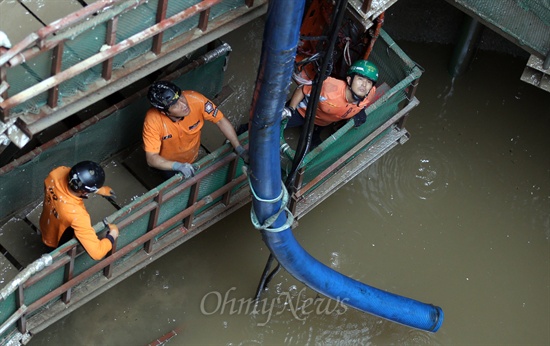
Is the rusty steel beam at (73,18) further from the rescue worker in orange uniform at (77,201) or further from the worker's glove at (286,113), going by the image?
the worker's glove at (286,113)

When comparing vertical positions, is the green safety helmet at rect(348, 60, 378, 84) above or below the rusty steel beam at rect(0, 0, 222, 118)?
below

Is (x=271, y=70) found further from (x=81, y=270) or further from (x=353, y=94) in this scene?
(x=81, y=270)

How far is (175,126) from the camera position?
12219 mm

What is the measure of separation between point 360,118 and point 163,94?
2.15m

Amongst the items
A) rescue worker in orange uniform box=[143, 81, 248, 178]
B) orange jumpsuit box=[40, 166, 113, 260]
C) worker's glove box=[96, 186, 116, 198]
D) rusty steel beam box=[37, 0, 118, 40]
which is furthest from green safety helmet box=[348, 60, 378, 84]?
rusty steel beam box=[37, 0, 118, 40]

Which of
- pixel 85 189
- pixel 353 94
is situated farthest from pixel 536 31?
pixel 85 189

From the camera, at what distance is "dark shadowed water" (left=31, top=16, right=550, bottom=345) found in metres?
14.2

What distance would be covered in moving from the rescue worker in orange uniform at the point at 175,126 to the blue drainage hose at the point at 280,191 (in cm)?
45

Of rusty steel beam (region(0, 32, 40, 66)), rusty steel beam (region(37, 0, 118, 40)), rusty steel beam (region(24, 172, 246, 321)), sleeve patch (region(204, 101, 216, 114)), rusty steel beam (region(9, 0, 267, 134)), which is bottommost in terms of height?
rusty steel beam (region(24, 172, 246, 321))

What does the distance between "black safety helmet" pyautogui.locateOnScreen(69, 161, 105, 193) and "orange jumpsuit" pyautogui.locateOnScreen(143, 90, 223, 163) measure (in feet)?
3.27

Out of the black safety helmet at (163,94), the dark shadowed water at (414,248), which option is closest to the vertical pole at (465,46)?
the dark shadowed water at (414,248)

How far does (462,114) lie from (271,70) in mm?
6095

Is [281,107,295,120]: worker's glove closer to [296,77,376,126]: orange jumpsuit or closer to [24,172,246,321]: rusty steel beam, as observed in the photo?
[296,77,376,126]: orange jumpsuit

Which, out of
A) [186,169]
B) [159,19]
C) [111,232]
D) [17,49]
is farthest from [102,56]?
[111,232]
